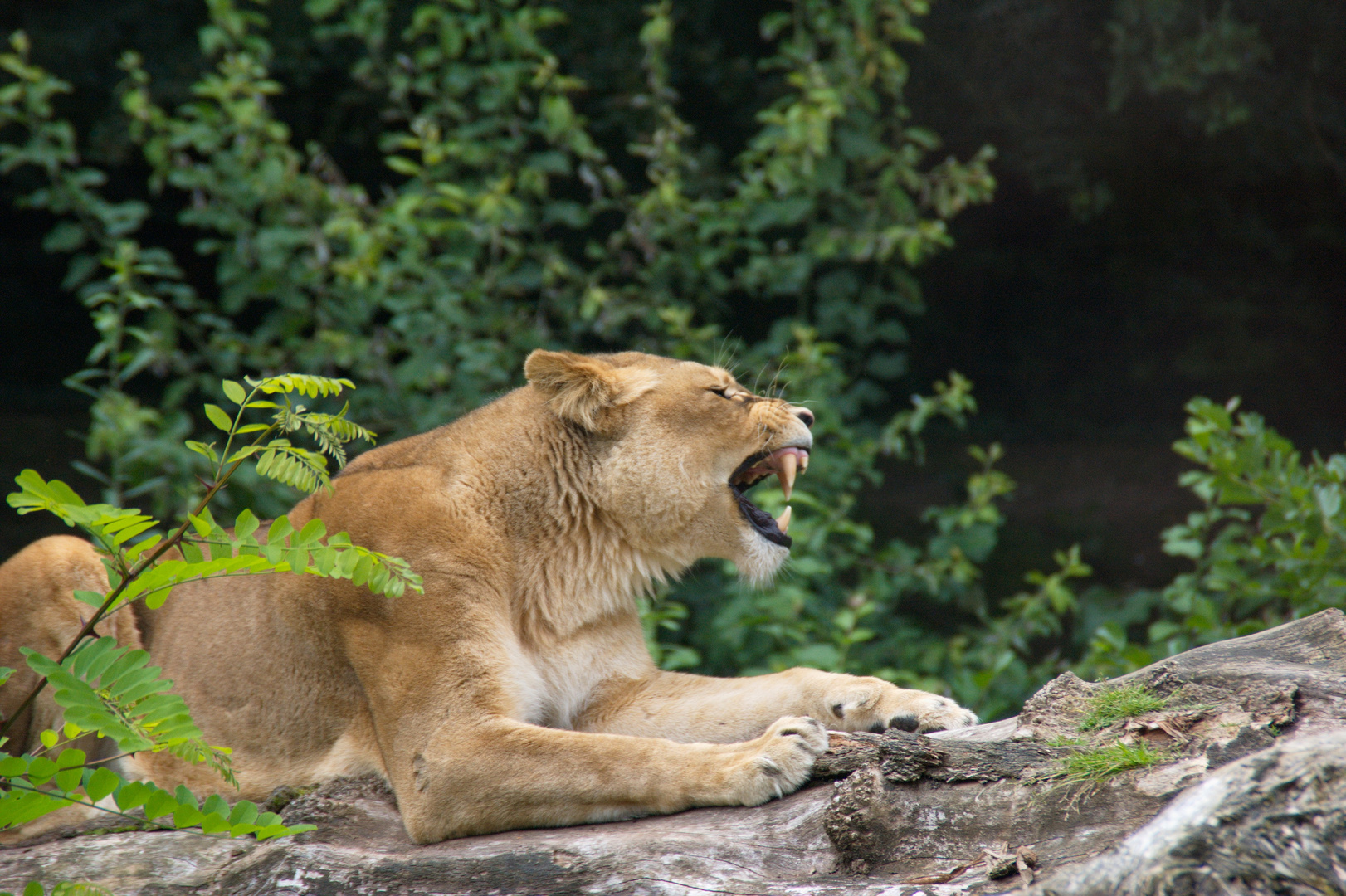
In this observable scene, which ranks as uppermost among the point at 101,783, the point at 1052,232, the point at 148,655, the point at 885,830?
the point at 1052,232

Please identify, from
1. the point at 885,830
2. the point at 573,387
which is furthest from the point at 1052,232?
the point at 885,830

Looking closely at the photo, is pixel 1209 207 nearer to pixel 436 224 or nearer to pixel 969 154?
pixel 969 154

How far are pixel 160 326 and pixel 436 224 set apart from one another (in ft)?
4.87

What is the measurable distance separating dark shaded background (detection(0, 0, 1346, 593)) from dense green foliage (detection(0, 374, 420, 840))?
5.05 metres

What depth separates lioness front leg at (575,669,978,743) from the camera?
277 cm

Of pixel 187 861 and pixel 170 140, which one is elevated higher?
pixel 170 140

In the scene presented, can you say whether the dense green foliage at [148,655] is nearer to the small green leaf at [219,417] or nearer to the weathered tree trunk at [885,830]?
the small green leaf at [219,417]

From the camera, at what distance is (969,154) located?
7738 millimetres

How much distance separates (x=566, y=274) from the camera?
5938mm

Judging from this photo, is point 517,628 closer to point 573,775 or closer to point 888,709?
point 573,775

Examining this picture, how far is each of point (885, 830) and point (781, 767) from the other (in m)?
0.30

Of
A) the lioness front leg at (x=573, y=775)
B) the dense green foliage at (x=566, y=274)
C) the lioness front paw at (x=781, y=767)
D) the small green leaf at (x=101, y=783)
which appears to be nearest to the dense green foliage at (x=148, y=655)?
the small green leaf at (x=101, y=783)

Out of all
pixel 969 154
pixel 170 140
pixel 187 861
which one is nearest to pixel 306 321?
pixel 170 140

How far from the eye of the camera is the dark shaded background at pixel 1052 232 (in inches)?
281
